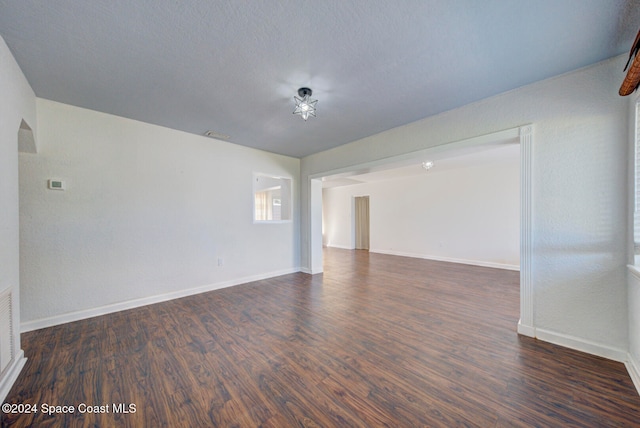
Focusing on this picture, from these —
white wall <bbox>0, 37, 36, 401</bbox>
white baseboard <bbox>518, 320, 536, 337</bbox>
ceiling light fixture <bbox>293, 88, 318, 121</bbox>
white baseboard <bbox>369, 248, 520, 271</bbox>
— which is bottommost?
white baseboard <bbox>369, 248, 520, 271</bbox>

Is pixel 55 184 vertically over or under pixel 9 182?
over

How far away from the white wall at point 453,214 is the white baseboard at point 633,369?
3993mm

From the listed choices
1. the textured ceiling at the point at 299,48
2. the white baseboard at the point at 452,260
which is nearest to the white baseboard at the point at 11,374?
the textured ceiling at the point at 299,48

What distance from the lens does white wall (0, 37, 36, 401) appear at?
1.71 meters

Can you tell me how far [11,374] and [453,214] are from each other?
7621 mm

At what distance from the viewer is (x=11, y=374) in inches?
69.7

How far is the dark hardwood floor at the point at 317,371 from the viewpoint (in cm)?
146

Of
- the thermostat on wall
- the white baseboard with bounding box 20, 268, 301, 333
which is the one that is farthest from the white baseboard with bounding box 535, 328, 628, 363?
the thermostat on wall

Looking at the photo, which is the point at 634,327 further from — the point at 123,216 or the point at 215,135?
the point at 123,216

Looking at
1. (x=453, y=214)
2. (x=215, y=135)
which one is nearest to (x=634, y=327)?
(x=453, y=214)

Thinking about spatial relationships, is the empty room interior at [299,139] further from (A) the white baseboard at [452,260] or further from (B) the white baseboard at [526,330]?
(A) the white baseboard at [452,260]

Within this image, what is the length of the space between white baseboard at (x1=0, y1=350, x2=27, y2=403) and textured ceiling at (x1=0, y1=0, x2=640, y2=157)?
95.2 inches

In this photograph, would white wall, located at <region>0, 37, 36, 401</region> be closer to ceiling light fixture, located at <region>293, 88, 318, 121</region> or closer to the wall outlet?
the wall outlet

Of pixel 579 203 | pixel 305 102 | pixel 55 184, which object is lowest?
pixel 579 203
